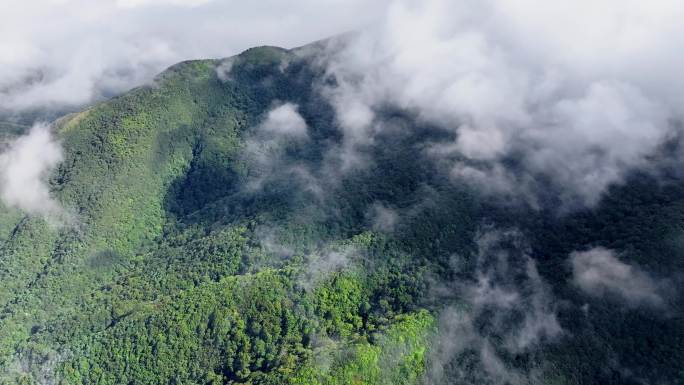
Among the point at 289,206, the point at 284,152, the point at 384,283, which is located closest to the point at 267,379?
the point at 384,283

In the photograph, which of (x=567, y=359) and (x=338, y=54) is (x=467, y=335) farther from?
(x=338, y=54)

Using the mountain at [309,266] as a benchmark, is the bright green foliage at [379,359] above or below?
below

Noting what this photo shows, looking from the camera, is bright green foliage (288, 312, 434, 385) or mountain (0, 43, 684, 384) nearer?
bright green foliage (288, 312, 434, 385)

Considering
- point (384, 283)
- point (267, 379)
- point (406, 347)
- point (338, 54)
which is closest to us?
point (267, 379)

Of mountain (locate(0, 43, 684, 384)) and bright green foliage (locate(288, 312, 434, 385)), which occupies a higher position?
mountain (locate(0, 43, 684, 384))

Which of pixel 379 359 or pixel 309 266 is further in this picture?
pixel 309 266

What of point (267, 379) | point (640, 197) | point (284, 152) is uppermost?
point (284, 152)

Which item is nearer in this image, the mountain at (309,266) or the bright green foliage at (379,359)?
the bright green foliage at (379,359)

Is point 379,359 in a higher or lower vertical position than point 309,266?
lower
